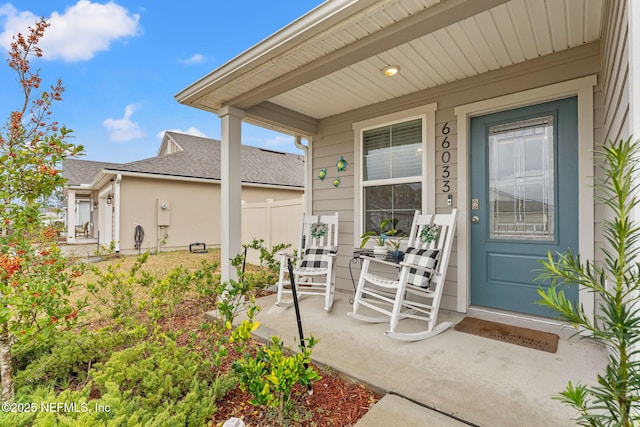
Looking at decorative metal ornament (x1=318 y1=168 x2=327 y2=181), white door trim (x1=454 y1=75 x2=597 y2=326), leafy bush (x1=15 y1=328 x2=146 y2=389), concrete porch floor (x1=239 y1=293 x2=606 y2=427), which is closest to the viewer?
concrete porch floor (x1=239 y1=293 x2=606 y2=427)

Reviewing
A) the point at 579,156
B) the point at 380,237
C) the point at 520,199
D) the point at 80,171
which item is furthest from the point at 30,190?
the point at 80,171

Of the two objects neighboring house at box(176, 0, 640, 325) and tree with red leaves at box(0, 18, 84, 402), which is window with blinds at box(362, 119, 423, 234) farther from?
tree with red leaves at box(0, 18, 84, 402)

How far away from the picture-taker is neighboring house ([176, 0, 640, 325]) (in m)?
2.14

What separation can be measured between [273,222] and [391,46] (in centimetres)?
440

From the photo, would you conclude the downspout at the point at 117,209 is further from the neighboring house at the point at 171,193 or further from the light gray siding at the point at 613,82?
the light gray siding at the point at 613,82

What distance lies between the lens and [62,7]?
637cm

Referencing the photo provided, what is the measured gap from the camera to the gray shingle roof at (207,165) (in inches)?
366

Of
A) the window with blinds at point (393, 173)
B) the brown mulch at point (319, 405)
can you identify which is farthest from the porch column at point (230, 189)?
the window with blinds at point (393, 173)

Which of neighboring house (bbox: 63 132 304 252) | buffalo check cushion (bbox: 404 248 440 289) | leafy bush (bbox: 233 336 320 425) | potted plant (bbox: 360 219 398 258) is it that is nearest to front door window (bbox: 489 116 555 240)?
buffalo check cushion (bbox: 404 248 440 289)

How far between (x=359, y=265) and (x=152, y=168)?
780 centimetres

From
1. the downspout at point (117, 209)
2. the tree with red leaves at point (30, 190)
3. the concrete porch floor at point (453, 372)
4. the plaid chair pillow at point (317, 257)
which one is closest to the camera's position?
the concrete porch floor at point (453, 372)

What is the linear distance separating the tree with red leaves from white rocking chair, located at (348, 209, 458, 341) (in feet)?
7.23

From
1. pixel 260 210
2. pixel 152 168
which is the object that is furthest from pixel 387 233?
pixel 152 168

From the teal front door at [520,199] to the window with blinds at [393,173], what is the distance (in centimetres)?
61
